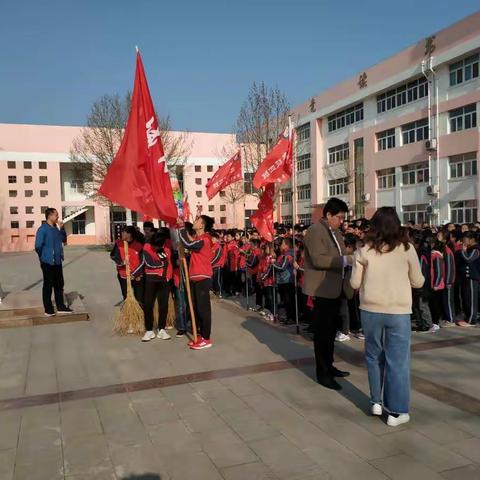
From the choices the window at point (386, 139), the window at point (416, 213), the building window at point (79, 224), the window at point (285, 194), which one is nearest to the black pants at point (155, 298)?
the window at point (416, 213)

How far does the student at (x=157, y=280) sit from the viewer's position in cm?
716

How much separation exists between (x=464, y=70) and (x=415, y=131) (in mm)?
4865

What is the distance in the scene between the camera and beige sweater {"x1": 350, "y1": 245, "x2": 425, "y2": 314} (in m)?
3.84

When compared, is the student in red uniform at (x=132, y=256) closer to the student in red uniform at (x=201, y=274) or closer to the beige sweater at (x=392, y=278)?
the student in red uniform at (x=201, y=274)

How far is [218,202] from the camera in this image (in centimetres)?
5762

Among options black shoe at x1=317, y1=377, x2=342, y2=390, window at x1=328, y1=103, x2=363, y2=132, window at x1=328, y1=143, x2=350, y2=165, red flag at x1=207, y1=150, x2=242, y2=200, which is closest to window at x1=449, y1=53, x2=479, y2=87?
window at x1=328, y1=103, x2=363, y2=132

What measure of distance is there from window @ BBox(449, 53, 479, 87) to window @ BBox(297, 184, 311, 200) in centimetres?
1814

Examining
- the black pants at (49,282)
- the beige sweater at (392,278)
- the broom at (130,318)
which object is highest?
the beige sweater at (392,278)

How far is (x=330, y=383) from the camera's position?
189 inches

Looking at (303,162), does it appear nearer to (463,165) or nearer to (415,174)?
(415,174)

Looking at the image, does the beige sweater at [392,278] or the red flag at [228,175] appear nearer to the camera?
the beige sweater at [392,278]

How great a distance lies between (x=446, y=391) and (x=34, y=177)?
180 feet

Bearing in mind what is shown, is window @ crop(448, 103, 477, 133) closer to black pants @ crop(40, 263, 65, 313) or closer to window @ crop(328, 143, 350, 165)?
window @ crop(328, 143, 350, 165)

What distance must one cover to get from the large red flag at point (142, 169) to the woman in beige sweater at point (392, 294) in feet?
11.0
